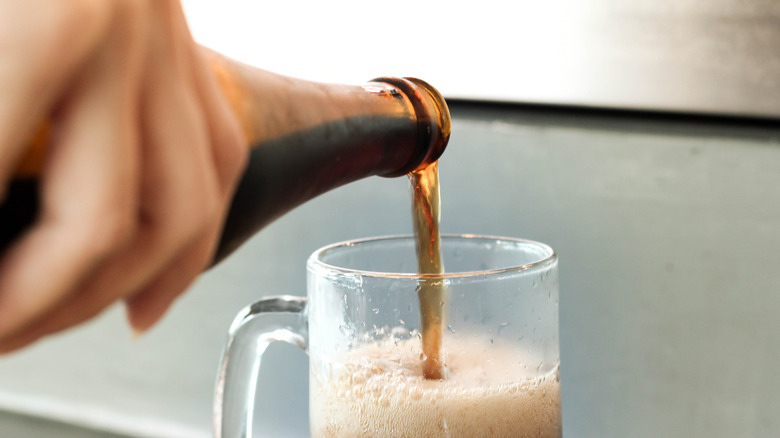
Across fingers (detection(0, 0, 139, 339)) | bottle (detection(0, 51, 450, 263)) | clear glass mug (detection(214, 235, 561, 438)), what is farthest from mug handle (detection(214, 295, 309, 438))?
fingers (detection(0, 0, 139, 339))

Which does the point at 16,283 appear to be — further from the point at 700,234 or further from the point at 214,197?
the point at 700,234

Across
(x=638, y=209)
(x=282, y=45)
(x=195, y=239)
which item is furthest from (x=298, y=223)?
(x=195, y=239)

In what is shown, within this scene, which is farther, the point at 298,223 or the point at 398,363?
the point at 298,223

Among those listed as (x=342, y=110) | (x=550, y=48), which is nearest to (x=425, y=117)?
(x=342, y=110)

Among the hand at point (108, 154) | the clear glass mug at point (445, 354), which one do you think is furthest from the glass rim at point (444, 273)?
the hand at point (108, 154)

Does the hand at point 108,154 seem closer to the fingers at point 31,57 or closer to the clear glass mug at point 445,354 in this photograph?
the fingers at point 31,57

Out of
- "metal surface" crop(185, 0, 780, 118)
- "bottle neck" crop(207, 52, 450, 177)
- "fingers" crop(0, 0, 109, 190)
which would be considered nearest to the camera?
"fingers" crop(0, 0, 109, 190)

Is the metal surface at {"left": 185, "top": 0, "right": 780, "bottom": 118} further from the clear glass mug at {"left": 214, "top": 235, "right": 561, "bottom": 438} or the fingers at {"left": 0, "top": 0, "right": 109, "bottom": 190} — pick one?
the fingers at {"left": 0, "top": 0, "right": 109, "bottom": 190}
